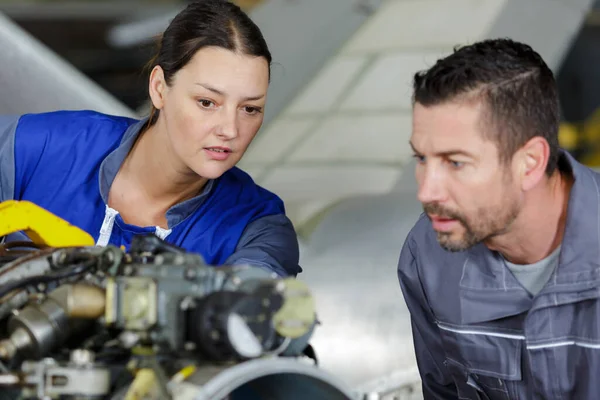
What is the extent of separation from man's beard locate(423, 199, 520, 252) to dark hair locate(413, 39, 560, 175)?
75 millimetres

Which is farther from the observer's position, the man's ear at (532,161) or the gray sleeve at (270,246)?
the gray sleeve at (270,246)

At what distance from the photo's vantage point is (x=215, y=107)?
1.48m

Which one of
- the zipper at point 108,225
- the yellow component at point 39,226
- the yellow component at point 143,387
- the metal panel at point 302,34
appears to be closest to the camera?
the yellow component at point 143,387

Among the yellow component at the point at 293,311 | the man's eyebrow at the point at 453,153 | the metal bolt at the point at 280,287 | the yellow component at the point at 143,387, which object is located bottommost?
the yellow component at the point at 143,387

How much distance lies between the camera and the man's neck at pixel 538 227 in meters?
1.37

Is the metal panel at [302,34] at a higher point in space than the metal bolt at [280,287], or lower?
lower

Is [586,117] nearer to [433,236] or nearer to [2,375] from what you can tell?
[433,236]

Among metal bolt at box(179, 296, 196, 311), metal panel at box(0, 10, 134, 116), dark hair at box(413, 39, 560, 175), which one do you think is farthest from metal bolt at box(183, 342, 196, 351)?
metal panel at box(0, 10, 134, 116)

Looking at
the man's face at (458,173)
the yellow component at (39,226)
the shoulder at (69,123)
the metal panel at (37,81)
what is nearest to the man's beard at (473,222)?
the man's face at (458,173)

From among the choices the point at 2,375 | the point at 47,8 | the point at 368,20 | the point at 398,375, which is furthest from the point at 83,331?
the point at 47,8

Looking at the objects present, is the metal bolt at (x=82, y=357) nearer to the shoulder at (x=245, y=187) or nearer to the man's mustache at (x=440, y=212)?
the man's mustache at (x=440, y=212)

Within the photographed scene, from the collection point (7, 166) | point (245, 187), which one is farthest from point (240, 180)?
point (7, 166)

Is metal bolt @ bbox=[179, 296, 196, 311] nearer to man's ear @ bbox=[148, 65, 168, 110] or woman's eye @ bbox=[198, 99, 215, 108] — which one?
woman's eye @ bbox=[198, 99, 215, 108]

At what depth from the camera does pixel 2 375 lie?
39.8 inches
